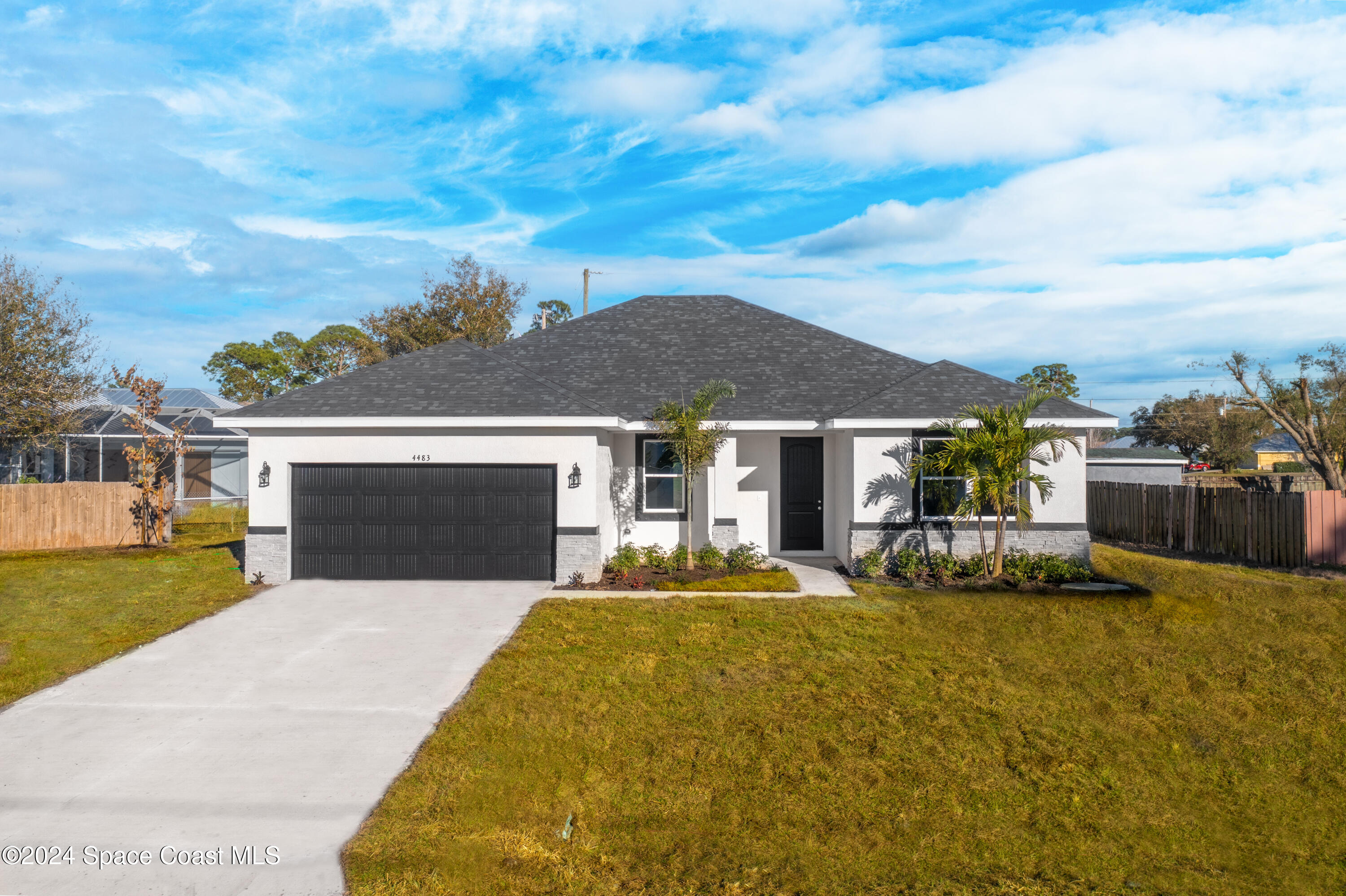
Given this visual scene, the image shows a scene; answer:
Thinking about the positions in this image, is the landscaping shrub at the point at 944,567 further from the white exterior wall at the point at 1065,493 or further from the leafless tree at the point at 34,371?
the leafless tree at the point at 34,371

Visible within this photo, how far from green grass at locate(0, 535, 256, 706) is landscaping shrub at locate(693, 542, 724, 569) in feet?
25.5

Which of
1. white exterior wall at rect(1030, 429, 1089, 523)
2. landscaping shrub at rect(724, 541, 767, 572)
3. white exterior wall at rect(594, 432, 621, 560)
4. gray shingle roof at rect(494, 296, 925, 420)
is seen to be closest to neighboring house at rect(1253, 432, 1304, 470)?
gray shingle roof at rect(494, 296, 925, 420)

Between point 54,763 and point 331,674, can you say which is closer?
point 54,763

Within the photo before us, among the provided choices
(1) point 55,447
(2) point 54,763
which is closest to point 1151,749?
(2) point 54,763

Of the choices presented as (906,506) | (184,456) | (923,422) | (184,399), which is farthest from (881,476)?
(184,399)

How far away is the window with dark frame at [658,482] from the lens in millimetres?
14477

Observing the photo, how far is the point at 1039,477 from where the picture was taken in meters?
12.3

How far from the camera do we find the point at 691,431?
12.8 metres

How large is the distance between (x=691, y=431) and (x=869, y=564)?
403 centimetres

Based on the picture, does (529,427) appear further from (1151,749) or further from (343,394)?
(1151,749)

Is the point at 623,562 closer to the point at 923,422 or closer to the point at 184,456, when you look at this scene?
the point at 923,422

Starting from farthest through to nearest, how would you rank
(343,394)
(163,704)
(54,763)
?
(343,394) → (163,704) → (54,763)

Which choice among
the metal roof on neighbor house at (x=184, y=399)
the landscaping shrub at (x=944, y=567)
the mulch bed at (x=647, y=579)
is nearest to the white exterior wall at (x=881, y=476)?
the landscaping shrub at (x=944, y=567)

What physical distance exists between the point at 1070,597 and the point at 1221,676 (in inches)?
139
